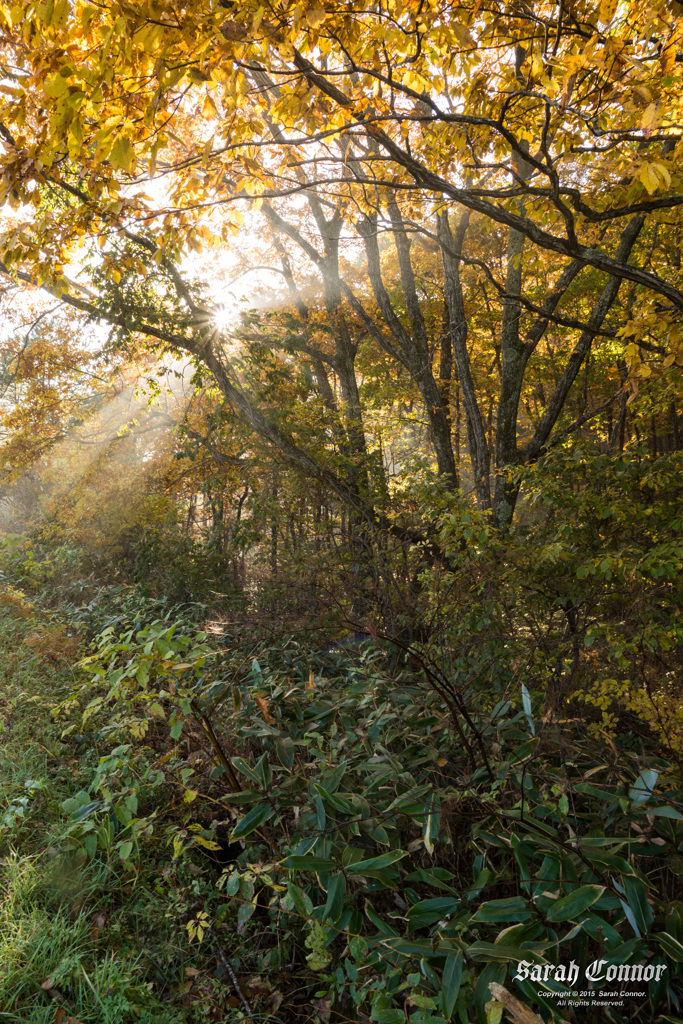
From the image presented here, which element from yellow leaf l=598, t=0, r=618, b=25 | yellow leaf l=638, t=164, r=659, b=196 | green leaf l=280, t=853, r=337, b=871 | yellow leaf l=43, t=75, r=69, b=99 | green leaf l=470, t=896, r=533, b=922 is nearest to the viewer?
green leaf l=470, t=896, r=533, b=922

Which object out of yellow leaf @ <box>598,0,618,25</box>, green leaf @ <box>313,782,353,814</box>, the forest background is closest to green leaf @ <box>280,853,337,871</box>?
the forest background

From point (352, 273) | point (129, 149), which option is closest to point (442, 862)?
point (129, 149)

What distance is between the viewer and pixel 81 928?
2314 millimetres

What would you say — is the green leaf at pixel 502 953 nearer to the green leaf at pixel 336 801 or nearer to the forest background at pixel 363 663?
the forest background at pixel 363 663

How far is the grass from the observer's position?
202cm

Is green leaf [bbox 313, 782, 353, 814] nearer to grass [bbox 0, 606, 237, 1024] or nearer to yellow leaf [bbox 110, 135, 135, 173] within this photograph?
grass [bbox 0, 606, 237, 1024]

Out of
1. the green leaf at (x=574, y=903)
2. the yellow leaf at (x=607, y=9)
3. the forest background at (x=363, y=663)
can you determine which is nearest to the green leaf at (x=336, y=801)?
the forest background at (x=363, y=663)

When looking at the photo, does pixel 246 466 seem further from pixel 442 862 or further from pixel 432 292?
pixel 432 292

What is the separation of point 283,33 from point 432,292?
39.6 ft

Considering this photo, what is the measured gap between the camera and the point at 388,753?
2232 mm

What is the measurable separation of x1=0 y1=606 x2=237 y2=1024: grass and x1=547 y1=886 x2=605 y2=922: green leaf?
4.84ft

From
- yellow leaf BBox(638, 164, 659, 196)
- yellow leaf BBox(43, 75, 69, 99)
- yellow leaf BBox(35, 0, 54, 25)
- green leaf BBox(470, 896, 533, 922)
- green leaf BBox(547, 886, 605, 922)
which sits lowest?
green leaf BBox(470, 896, 533, 922)

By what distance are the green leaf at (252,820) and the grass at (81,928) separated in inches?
30.0

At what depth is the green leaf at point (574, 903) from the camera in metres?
1.38
